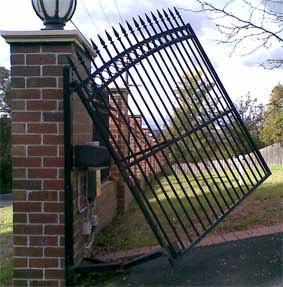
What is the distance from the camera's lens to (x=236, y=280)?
3.86 m

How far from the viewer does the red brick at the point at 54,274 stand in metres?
3.77

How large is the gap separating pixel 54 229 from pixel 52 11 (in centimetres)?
180

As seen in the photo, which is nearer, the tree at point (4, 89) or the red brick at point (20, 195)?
the red brick at point (20, 195)

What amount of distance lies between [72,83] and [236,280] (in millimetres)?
2066

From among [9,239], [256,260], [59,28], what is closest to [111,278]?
[256,260]

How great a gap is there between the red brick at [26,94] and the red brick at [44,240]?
3.70 ft

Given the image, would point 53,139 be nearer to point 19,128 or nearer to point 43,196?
point 19,128

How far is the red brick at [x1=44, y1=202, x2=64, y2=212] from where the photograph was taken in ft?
12.4

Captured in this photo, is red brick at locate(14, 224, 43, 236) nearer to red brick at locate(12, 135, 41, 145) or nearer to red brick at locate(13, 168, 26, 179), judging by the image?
red brick at locate(13, 168, 26, 179)

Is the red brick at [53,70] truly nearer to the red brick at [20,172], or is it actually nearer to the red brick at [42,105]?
the red brick at [42,105]

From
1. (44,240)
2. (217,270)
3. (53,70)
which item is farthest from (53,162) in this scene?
(217,270)

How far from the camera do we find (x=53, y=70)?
3.76m

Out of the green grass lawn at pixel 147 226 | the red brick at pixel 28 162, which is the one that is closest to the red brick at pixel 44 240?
the red brick at pixel 28 162

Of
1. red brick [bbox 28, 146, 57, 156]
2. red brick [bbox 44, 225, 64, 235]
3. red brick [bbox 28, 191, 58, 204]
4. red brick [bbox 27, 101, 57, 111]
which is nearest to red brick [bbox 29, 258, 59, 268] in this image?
red brick [bbox 44, 225, 64, 235]
